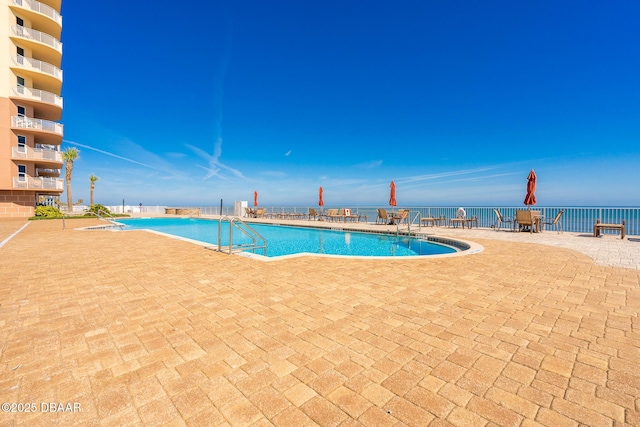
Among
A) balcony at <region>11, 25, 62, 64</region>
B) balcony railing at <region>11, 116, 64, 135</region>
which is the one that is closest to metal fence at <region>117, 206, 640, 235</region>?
balcony railing at <region>11, 116, 64, 135</region>

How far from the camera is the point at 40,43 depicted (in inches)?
741

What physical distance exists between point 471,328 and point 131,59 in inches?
1112

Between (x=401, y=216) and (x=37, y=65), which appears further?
(x=37, y=65)

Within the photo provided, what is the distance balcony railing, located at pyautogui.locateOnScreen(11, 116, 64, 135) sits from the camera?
17953 mm

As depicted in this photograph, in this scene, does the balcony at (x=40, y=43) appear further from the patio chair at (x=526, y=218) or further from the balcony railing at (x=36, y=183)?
the patio chair at (x=526, y=218)

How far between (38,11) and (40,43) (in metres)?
2.27

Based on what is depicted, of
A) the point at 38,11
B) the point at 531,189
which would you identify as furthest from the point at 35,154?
the point at 531,189

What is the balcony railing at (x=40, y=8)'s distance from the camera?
59.4 ft

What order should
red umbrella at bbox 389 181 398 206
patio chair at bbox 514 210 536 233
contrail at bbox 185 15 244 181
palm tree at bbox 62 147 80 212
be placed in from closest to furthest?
1. patio chair at bbox 514 210 536 233
2. red umbrella at bbox 389 181 398 206
3. contrail at bbox 185 15 244 181
4. palm tree at bbox 62 147 80 212

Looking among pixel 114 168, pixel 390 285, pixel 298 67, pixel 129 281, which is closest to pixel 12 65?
pixel 298 67

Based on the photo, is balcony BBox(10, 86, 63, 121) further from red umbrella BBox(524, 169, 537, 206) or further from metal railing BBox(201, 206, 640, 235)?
red umbrella BBox(524, 169, 537, 206)

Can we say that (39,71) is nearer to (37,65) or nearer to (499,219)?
(37,65)

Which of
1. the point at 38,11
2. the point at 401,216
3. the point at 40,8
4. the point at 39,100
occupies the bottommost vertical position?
the point at 401,216

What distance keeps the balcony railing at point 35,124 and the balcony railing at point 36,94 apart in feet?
4.72
